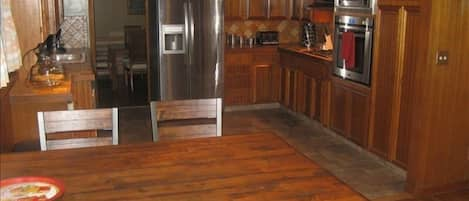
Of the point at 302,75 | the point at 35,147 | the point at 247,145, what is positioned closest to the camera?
the point at 247,145

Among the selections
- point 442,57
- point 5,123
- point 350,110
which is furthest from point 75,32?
point 442,57

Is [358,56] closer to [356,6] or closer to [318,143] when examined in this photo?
[356,6]

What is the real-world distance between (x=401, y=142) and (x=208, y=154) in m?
2.39

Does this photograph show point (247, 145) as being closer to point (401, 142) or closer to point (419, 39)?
point (419, 39)

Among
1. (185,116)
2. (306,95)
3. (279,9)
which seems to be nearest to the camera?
(185,116)

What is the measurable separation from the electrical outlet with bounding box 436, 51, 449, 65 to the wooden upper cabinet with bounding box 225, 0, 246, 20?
11.3 feet

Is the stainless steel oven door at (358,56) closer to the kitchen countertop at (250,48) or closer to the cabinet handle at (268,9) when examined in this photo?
the kitchen countertop at (250,48)

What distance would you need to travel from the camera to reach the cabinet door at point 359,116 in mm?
4562

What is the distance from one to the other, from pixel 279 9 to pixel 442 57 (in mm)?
3437

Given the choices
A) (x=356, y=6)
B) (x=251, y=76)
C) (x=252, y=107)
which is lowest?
(x=252, y=107)

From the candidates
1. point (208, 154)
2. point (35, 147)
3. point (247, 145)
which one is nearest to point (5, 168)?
point (208, 154)

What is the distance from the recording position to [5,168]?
198cm

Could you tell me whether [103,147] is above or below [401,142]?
above

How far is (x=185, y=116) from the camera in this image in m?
2.68
